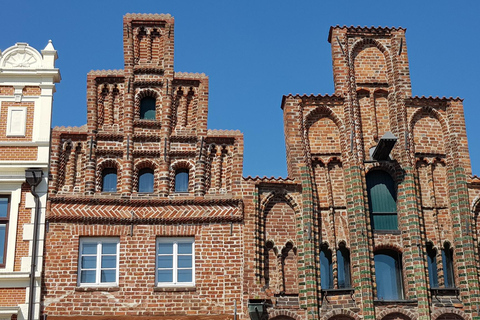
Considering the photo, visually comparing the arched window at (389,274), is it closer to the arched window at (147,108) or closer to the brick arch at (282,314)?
the brick arch at (282,314)

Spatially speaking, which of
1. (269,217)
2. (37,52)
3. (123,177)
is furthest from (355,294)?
(37,52)

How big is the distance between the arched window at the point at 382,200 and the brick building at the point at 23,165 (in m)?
9.16

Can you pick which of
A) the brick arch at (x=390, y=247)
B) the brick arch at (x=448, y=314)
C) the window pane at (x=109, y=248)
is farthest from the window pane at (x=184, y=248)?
the brick arch at (x=448, y=314)

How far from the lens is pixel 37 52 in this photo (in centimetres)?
2123

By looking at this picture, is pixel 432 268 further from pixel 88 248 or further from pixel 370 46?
pixel 88 248

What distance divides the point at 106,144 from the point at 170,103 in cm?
222

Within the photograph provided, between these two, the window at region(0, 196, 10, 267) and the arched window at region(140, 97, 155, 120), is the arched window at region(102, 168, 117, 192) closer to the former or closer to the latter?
the arched window at region(140, 97, 155, 120)

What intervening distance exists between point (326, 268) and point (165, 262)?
14.4 ft

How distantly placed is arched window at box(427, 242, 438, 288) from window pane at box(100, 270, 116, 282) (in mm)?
8590

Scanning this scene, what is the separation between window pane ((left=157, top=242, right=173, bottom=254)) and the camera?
64.7ft

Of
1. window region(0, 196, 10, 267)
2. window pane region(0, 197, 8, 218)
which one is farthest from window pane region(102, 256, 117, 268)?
window pane region(0, 197, 8, 218)

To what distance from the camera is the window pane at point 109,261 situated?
1943 centimetres

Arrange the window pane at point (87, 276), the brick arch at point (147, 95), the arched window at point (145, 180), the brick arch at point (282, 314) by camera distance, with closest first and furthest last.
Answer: the brick arch at point (282, 314) < the window pane at point (87, 276) < the arched window at point (145, 180) < the brick arch at point (147, 95)

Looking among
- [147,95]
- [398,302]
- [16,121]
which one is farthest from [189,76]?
[398,302]
